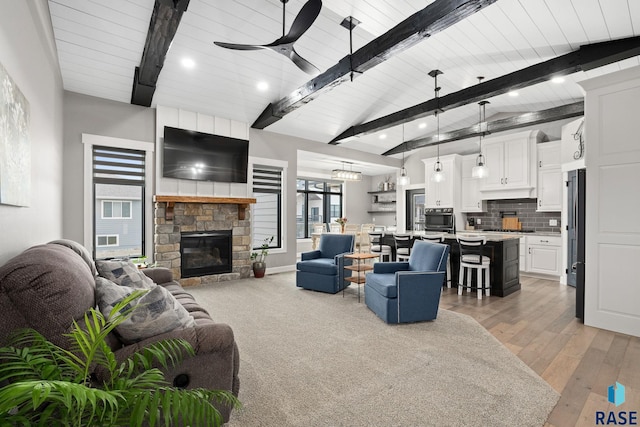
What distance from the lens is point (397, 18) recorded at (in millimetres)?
3406

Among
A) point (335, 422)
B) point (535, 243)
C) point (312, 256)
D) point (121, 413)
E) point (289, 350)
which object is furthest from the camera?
point (535, 243)

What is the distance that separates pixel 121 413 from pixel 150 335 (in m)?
0.72

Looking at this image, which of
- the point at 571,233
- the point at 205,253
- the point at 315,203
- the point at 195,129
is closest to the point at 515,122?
the point at 571,233

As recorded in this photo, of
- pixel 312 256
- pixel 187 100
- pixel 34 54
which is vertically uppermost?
pixel 187 100

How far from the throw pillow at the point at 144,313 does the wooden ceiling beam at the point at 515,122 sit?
647 cm

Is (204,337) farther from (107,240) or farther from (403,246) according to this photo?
(403,246)

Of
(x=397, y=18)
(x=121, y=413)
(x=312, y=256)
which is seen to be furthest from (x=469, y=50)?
(x=121, y=413)

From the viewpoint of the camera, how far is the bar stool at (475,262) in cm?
461

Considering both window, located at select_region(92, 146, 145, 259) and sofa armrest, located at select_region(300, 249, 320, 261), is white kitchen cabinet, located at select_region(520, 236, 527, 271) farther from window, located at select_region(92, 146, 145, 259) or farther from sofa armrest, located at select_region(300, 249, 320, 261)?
window, located at select_region(92, 146, 145, 259)

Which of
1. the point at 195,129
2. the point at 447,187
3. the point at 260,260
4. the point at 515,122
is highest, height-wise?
the point at 515,122

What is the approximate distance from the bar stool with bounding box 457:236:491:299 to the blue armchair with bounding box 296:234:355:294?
66.5 inches

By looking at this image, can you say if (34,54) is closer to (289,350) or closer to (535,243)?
(289,350)

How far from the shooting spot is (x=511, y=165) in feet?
21.4

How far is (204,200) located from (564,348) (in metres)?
4.92
